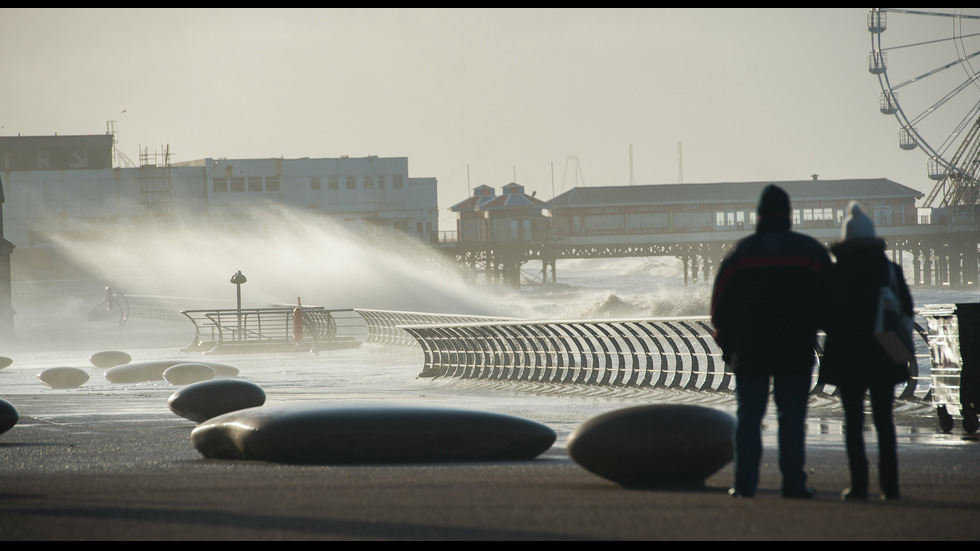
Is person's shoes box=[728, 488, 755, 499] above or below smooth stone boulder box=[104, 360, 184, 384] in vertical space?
above

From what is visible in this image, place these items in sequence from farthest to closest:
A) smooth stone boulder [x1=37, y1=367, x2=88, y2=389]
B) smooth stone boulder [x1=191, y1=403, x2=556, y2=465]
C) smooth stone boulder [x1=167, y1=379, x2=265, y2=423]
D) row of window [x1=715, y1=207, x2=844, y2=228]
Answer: row of window [x1=715, y1=207, x2=844, y2=228], smooth stone boulder [x1=37, y1=367, x2=88, y2=389], smooth stone boulder [x1=167, y1=379, x2=265, y2=423], smooth stone boulder [x1=191, y1=403, x2=556, y2=465]

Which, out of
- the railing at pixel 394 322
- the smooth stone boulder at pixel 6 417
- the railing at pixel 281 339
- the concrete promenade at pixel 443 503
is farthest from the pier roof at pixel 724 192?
the concrete promenade at pixel 443 503

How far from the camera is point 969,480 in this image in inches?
324

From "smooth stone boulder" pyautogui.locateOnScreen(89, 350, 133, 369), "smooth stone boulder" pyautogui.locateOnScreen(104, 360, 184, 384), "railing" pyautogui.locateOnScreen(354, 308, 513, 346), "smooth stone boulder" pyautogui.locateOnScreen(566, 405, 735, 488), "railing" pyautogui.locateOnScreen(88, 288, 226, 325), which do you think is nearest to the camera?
"smooth stone boulder" pyautogui.locateOnScreen(566, 405, 735, 488)

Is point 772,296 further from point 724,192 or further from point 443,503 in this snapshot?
point 724,192

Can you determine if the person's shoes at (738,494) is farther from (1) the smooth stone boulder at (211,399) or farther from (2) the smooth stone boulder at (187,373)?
(2) the smooth stone boulder at (187,373)

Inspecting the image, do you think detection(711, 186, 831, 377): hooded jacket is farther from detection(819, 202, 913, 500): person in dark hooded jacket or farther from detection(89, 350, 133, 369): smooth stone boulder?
detection(89, 350, 133, 369): smooth stone boulder

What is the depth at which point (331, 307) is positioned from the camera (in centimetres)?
7388

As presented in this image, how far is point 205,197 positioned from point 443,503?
113m

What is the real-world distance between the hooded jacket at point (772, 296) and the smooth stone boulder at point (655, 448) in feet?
3.16

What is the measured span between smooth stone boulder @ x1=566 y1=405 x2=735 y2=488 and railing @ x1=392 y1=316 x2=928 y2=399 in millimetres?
8639

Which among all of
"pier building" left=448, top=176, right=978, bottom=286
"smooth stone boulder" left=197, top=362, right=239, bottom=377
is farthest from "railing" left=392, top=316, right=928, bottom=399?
"pier building" left=448, top=176, right=978, bottom=286

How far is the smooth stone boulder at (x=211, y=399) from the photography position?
14.0 meters

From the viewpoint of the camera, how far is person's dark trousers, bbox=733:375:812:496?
7.18m
